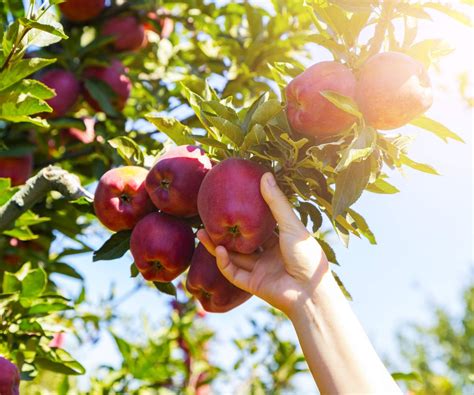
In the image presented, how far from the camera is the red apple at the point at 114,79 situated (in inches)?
83.4

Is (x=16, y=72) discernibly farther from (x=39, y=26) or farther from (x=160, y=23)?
(x=160, y=23)

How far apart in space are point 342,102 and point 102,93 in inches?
46.7

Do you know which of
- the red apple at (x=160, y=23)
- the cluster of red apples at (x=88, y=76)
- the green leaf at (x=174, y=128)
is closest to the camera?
the green leaf at (x=174, y=128)

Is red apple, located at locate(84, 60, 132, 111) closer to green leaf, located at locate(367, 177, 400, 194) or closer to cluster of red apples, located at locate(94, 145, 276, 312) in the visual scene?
cluster of red apples, located at locate(94, 145, 276, 312)

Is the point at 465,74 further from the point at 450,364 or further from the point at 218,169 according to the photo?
the point at 450,364

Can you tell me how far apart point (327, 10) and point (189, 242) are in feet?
1.83

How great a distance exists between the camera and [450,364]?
11227 millimetres

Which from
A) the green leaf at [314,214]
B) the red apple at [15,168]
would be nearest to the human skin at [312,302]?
the green leaf at [314,214]

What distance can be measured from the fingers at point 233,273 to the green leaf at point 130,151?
426mm

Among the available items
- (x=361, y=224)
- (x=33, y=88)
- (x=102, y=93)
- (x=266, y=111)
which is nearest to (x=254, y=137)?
(x=266, y=111)

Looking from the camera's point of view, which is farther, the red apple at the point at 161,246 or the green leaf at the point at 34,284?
the green leaf at the point at 34,284

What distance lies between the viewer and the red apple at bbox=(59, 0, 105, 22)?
217 cm

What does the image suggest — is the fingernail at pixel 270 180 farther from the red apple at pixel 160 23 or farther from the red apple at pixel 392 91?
the red apple at pixel 160 23

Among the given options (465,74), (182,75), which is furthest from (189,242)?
(465,74)
